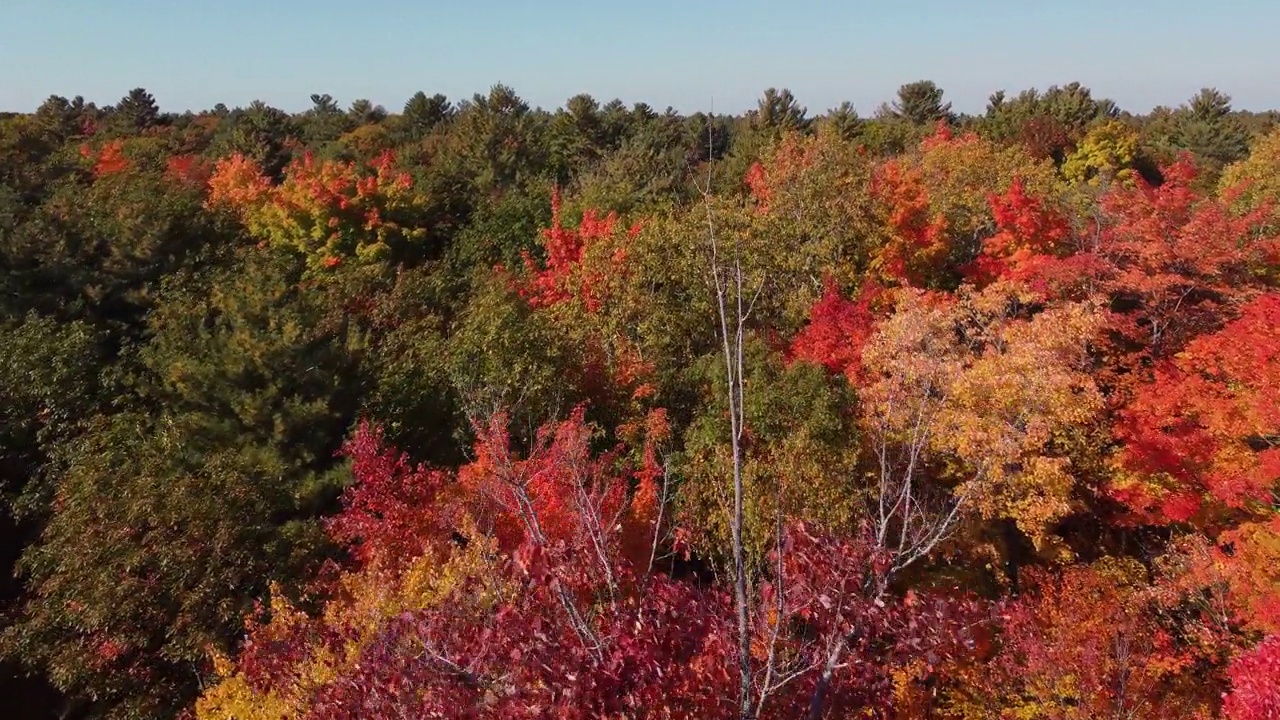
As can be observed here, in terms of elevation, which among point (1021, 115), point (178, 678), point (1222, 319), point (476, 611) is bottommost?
point (178, 678)

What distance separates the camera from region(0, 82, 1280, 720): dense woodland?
21.4ft

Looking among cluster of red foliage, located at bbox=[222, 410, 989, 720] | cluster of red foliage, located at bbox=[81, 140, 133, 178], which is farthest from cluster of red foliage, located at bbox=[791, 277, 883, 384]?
cluster of red foliage, located at bbox=[81, 140, 133, 178]

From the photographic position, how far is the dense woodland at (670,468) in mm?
6523

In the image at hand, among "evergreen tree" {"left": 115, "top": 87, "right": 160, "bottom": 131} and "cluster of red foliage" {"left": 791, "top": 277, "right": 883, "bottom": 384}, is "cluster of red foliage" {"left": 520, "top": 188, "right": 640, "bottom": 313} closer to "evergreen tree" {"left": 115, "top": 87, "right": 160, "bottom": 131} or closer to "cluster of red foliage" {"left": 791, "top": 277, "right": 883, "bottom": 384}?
"cluster of red foliage" {"left": 791, "top": 277, "right": 883, "bottom": 384}

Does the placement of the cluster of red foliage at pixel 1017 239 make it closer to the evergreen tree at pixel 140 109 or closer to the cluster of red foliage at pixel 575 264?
the cluster of red foliage at pixel 575 264

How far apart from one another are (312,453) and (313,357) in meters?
2.39

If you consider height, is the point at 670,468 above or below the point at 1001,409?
below

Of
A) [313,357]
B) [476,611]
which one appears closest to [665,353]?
Answer: [313,357]

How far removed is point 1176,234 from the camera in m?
21.3

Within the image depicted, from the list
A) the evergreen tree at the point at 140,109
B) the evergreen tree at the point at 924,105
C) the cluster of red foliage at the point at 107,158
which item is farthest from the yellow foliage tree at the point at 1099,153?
the evergreen tree at the point at 140,109

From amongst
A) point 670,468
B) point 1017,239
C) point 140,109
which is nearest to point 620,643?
point 670,468

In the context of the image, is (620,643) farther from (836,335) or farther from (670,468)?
(836,335)

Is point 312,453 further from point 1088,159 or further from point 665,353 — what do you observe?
point 1088,159

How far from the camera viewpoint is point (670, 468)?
629 inches
